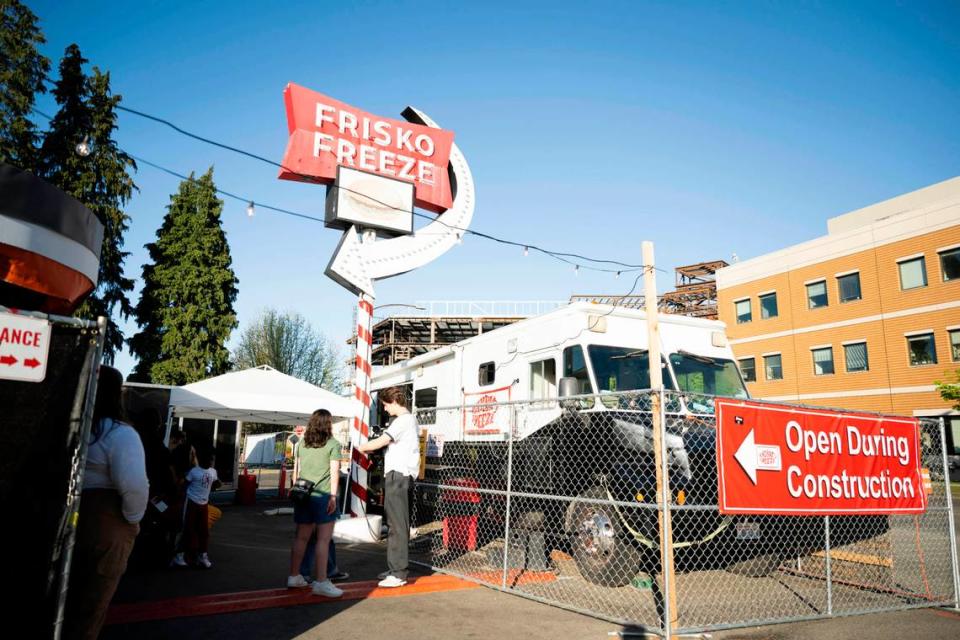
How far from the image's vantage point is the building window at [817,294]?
3034cm

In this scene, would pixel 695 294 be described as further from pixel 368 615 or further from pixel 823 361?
pixel 368 615

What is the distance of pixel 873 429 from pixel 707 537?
2004 millimetres

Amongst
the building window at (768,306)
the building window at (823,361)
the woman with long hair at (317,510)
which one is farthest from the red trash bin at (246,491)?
the building window at (768,306)

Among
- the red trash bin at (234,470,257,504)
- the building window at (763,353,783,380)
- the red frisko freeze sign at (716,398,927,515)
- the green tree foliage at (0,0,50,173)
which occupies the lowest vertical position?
the red trash bin at (234,470,257,504)

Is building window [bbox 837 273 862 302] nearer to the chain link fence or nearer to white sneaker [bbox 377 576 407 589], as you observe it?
the chain link fence

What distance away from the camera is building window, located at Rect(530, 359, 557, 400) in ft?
26.7

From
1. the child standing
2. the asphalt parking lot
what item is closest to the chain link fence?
the asphalt parking lot

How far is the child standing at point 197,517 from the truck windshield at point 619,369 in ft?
15.7

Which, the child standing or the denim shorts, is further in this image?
the child standing

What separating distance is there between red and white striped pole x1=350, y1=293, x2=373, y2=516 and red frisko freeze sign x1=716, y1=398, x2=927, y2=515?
6.22 meters

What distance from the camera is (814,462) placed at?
213 inches

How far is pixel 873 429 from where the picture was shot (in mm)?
6062

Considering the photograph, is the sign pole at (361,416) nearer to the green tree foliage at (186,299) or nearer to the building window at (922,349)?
the green tree foliage at (186,299)

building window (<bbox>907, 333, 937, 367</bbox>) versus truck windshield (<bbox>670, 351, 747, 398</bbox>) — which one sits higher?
building window (<bbox>907, 333, 937, 367</bbox>)
